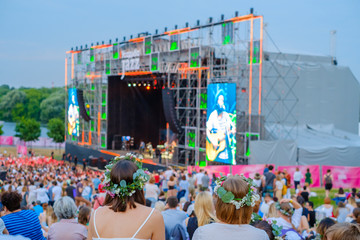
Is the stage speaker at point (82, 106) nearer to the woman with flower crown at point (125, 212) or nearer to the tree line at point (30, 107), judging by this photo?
the woman with flower crown at point (125, 212)

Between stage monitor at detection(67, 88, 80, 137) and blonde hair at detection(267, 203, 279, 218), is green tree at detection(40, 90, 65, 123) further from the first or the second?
blonde hair at detection(267, 203, 279, 218)

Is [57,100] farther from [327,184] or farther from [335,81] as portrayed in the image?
[327,184]

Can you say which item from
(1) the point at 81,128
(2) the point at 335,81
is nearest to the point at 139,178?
(2) the point at 335,81

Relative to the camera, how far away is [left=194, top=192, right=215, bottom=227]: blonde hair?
16.1 feet

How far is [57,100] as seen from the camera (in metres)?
88.2

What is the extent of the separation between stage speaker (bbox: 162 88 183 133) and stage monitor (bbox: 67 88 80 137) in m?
12.1

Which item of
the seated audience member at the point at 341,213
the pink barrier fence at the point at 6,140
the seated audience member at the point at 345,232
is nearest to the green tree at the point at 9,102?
the pink barrier fence at the point at 6,140

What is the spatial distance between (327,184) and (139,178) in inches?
563

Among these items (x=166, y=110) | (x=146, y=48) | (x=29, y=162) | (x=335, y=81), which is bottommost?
(x=29, y=162)

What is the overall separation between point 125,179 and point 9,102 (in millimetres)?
95288

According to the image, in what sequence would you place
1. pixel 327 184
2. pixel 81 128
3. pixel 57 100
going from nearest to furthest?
pixel 327 184
pixel 81 128
pixel 57 100

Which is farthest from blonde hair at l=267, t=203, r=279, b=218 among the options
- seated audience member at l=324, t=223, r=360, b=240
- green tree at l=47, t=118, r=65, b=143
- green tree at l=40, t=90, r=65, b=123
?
green tree at l=40, t=90, r=65, b=123

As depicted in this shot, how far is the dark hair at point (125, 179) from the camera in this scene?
2.90m

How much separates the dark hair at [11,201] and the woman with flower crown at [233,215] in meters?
2.24
